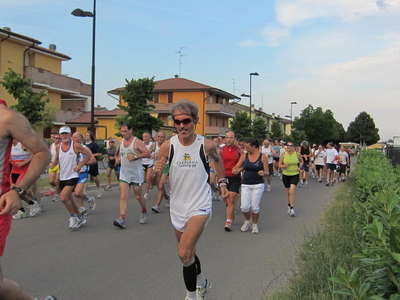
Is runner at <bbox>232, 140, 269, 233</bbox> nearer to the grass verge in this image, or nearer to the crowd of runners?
the crowd of runners

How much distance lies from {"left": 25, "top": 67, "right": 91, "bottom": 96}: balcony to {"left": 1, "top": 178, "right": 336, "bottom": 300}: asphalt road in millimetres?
30232

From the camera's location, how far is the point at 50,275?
5.34m

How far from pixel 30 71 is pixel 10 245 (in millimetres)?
33221

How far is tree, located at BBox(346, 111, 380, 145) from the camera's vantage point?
112425 millimetres

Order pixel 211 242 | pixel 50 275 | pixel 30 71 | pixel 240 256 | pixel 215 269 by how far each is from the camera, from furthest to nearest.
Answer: pixel 30 71, pixel 211 242, pixel 240 256, pixel 215 269, pixel 50 275

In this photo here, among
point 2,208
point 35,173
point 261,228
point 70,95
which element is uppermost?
point 70,95

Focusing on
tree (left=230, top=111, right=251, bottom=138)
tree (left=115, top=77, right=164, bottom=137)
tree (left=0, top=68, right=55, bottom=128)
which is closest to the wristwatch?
tree (left=0, top=68, right=55, bottom=128)

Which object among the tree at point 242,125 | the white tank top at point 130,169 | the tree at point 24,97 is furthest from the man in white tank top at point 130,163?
the tree at point 242,125

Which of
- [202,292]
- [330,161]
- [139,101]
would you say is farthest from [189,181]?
[139,101]

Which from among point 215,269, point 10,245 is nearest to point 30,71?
point 10,245

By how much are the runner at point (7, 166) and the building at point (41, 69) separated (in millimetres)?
33863

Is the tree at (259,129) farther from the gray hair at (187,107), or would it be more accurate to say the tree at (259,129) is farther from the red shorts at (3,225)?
the red shorts at (3,225)

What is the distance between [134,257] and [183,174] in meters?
2.53

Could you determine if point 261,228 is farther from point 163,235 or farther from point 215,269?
point 215,269
